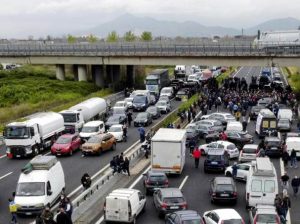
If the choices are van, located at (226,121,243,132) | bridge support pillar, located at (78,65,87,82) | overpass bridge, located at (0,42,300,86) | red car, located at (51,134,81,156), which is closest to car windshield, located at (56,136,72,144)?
red car, located at (51,134,81,156)

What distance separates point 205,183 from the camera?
110 feet

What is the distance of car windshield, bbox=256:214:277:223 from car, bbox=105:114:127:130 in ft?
92.6

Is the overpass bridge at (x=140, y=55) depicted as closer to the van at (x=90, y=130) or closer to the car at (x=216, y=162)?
the van at (x=90, y=130)

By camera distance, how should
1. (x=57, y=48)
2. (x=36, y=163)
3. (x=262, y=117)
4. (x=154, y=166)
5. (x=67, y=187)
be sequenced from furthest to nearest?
1. (x=57, y=48)
2. (x=262, y=117)
3. (x=154, y=166)
4. (x=67, y=187)
5. (x=36, y=163)

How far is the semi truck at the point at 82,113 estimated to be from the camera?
48.0m

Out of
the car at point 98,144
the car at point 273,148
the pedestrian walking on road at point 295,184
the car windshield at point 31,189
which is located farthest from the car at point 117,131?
the car windshield at point 31,189

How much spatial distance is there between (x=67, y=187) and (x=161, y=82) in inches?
1896

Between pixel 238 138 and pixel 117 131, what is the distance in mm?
9830

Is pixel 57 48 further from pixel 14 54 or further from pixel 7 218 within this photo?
pixel 7 218

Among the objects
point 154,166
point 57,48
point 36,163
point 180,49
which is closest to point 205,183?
point 154,166

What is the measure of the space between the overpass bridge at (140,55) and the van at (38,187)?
151 feet

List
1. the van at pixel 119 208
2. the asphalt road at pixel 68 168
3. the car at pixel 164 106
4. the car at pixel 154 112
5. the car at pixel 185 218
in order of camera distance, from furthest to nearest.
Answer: the car at pixel 164 106, the car at pixel 154 112, the asphalt road at pixel 68 168, the van at pixel 119 208, the car at pixel 185 218

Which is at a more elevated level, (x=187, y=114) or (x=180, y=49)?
(x=180, y=49)

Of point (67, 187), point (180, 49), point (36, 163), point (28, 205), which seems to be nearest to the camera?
point (28, 205)
